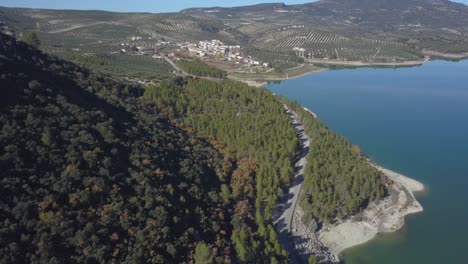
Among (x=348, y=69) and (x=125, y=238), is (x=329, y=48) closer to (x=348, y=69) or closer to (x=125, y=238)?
(x=348, y=69)

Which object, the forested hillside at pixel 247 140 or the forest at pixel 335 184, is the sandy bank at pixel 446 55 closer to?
the forested hillside at pixel 247 140

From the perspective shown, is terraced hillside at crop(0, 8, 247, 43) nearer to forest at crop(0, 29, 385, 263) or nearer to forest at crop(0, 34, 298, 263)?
forest at crop(0, 29, 385, 263)

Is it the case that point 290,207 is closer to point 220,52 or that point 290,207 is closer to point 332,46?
point 220,52

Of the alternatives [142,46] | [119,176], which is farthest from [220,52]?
[119,176]

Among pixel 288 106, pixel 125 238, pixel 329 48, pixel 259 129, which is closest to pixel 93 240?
pixel 125 238

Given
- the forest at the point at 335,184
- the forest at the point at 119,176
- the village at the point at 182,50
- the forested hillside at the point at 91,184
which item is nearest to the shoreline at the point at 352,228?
the forest at the point at 335,184
